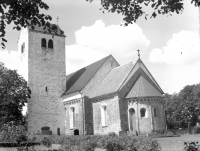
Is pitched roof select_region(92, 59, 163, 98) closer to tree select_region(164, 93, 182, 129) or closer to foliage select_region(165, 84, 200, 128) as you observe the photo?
foliage select_region(165, 84, 200, 128)

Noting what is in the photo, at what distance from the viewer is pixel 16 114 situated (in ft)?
104

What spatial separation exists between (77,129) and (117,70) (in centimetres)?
921

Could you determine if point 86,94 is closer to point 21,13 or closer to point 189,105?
point 21,13

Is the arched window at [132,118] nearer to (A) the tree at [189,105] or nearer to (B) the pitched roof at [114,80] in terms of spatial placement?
(B) the pitched roof at [114,80]

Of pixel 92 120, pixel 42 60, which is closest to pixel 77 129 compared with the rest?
pixel 92 120

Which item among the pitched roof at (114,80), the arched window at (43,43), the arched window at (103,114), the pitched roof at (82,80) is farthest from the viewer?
the arched window at (43,43)

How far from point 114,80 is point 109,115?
460cm

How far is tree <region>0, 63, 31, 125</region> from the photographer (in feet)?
101

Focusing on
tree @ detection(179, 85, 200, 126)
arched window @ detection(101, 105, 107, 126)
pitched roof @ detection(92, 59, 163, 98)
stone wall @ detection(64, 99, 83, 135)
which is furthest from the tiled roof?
tree @ detection(179, 85, 200, 126)

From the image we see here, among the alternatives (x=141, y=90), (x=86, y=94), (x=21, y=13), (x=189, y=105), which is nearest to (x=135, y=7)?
(x=21, y=13)

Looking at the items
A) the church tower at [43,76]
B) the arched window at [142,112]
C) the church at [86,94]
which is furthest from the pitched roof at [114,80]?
the church tower at [43,76]

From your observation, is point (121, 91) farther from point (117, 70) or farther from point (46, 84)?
point (46, 84)

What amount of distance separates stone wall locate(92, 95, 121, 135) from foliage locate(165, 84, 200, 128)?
33913 mm

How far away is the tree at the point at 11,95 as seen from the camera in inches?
1206
